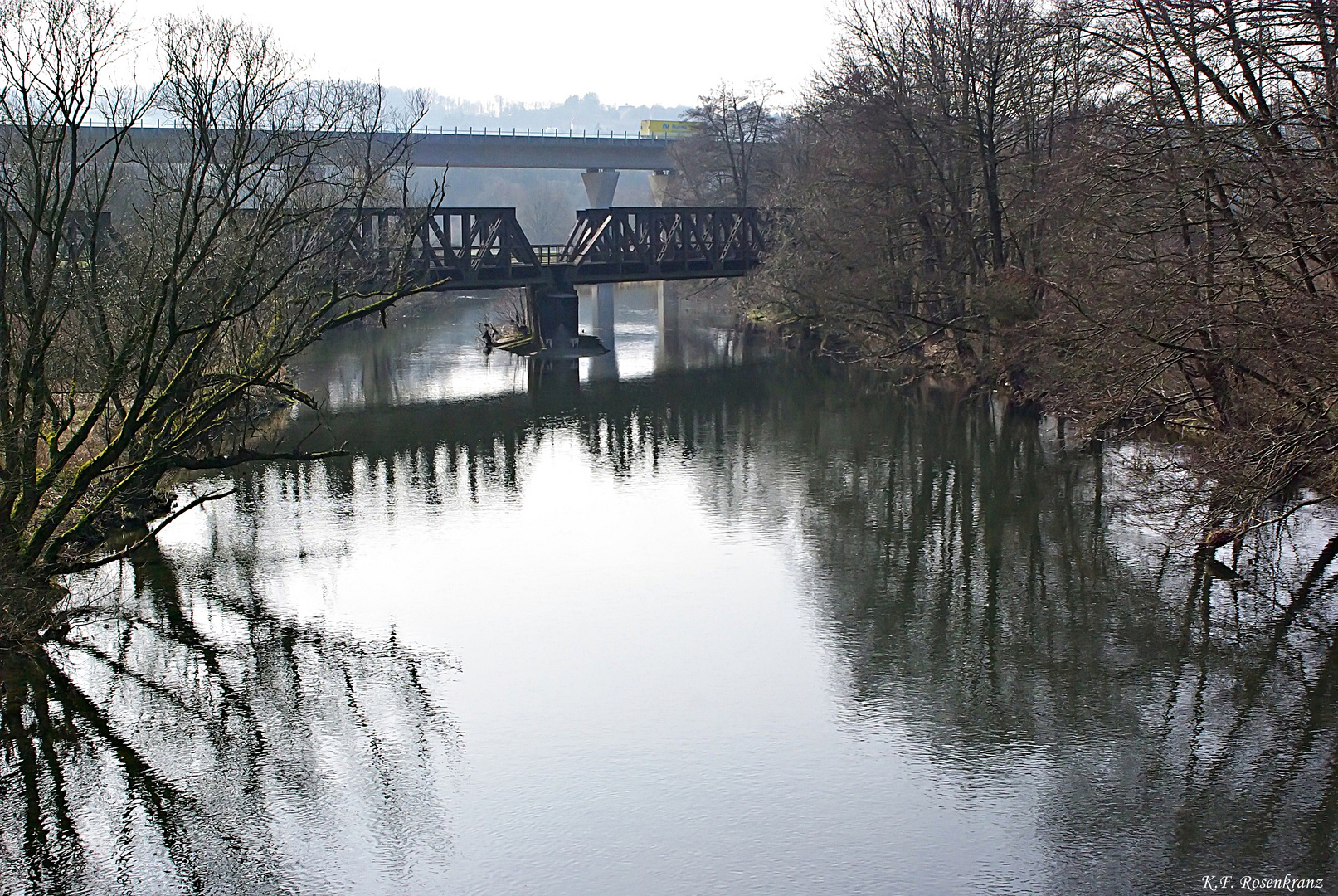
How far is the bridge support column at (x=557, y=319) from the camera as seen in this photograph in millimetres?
48750

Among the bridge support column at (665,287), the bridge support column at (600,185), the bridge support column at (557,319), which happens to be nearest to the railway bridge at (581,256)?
the bridge support column at (557,319)

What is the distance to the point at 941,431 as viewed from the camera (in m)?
30.2

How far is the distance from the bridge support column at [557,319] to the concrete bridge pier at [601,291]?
2020 mm

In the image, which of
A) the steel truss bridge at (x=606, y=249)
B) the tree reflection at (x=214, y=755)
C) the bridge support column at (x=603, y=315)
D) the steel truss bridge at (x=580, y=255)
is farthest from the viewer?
the bridge support column at (x=603, y=315)

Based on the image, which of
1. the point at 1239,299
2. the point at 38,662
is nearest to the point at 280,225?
the point at 38,662

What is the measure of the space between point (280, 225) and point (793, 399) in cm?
2054

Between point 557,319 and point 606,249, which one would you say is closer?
point 557,319

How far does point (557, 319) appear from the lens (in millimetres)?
48938

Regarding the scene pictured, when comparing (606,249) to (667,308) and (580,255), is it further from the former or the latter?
(667,308)

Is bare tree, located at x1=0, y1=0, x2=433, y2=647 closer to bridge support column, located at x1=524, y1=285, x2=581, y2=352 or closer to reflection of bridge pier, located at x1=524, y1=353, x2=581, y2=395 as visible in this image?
reflection of bridge pier, located at x1=524, y1=353, x2=581, y2=395

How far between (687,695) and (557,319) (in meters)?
35.0

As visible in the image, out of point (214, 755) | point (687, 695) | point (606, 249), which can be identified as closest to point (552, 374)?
point (606, 249)

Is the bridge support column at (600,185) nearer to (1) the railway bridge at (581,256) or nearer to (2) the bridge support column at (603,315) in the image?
(2) the bridge support column at (603,315)

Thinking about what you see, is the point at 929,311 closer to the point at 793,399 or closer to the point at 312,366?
the point at 793,399
